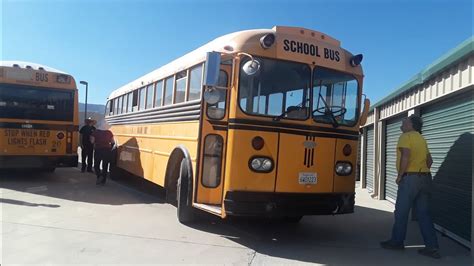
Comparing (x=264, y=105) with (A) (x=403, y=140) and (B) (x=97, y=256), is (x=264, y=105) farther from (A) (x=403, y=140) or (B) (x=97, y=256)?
(B) (x=97, y=256)

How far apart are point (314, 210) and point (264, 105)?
62.0 inches

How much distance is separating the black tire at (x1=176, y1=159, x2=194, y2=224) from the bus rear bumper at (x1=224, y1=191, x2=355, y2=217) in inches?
41.7

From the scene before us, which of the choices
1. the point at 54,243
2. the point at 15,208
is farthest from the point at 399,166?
the point at 15,208

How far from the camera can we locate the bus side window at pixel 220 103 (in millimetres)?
6301

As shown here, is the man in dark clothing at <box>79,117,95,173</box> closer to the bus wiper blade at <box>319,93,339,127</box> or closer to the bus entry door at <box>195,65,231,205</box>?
the bus entry door at <box>195,65,231,205</box>

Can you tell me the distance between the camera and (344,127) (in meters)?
6.70

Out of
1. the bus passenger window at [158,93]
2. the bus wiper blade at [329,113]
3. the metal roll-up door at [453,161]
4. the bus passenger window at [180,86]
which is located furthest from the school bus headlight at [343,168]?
the bus passenger window at [158,93]

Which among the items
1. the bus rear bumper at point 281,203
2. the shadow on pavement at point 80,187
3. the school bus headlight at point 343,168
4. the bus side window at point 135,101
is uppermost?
the bus side window at point 135,101

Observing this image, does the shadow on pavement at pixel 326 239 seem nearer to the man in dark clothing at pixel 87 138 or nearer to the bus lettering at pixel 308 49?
the bus lettering at pixel 308 49

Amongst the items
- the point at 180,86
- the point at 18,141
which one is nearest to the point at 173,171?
the point at 180,86

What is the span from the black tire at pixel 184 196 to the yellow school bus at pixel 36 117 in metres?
5.48

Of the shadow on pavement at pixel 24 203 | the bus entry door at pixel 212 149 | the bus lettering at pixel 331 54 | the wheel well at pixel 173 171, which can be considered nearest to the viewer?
the bus entry door at pixel 212 149

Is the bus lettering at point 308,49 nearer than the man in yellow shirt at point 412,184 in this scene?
No

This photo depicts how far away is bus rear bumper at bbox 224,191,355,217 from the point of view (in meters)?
5.93
